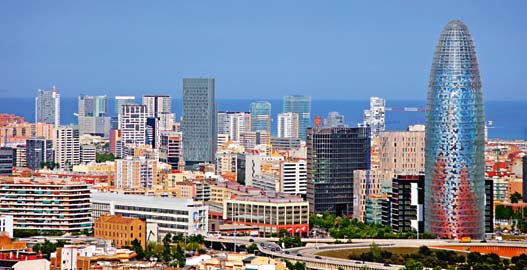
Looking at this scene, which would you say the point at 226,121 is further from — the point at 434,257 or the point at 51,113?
the point at 434,257

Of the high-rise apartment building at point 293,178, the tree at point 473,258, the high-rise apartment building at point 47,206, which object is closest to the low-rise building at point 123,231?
the high-rise apartment building at point 47,206

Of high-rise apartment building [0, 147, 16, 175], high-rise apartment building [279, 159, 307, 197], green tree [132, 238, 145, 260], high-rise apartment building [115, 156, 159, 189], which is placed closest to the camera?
green tree [132, 238, 145, 260]

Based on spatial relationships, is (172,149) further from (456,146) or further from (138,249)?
(138,249)

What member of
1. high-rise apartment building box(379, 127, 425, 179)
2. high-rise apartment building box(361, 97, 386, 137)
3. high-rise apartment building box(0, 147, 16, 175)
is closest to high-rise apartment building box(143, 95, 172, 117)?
high-rise apartment building box(361, 97, 386, 137)

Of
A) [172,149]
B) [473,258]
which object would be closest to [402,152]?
[473,258]

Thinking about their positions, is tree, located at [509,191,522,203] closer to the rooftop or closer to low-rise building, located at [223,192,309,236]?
low-rise building, located at [223,192,309,236]

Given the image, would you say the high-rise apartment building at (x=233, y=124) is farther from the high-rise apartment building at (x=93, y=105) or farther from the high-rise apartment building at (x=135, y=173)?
the high-rise apartment building at (x=135, y=173)
